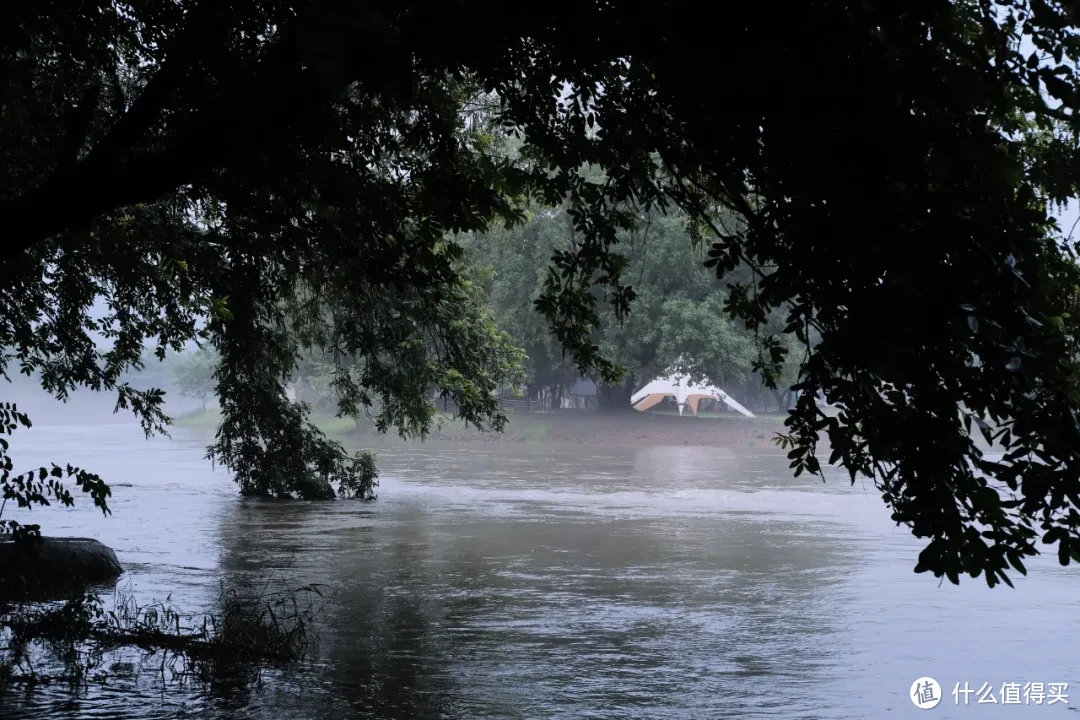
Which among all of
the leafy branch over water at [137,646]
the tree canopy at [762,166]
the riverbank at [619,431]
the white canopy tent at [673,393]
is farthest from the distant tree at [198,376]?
the tree canopy at [762,166]

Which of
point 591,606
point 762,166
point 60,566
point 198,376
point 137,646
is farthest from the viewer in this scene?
point 198,376

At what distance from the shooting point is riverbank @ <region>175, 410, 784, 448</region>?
56875 millimetres

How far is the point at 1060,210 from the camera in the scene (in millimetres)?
8078

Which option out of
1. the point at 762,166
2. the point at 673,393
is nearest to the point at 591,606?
the point at 762,166

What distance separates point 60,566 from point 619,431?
46.3m

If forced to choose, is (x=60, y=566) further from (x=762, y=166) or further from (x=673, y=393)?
(x=673, y=393)

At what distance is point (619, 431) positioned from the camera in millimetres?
58938

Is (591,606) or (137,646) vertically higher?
(137,646)

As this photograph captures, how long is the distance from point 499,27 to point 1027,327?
2.90 m

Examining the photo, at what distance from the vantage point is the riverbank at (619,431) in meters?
56.9

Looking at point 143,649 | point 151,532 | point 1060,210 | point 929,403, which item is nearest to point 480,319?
point 151,532

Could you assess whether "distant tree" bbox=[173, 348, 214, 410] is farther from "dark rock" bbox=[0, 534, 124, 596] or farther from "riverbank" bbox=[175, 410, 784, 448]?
"dark rock" bbox=[0, 534, 124, 596]

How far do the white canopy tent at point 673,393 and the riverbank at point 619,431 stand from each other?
170 centimetres

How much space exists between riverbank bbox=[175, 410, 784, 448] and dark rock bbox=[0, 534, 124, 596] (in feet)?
136
